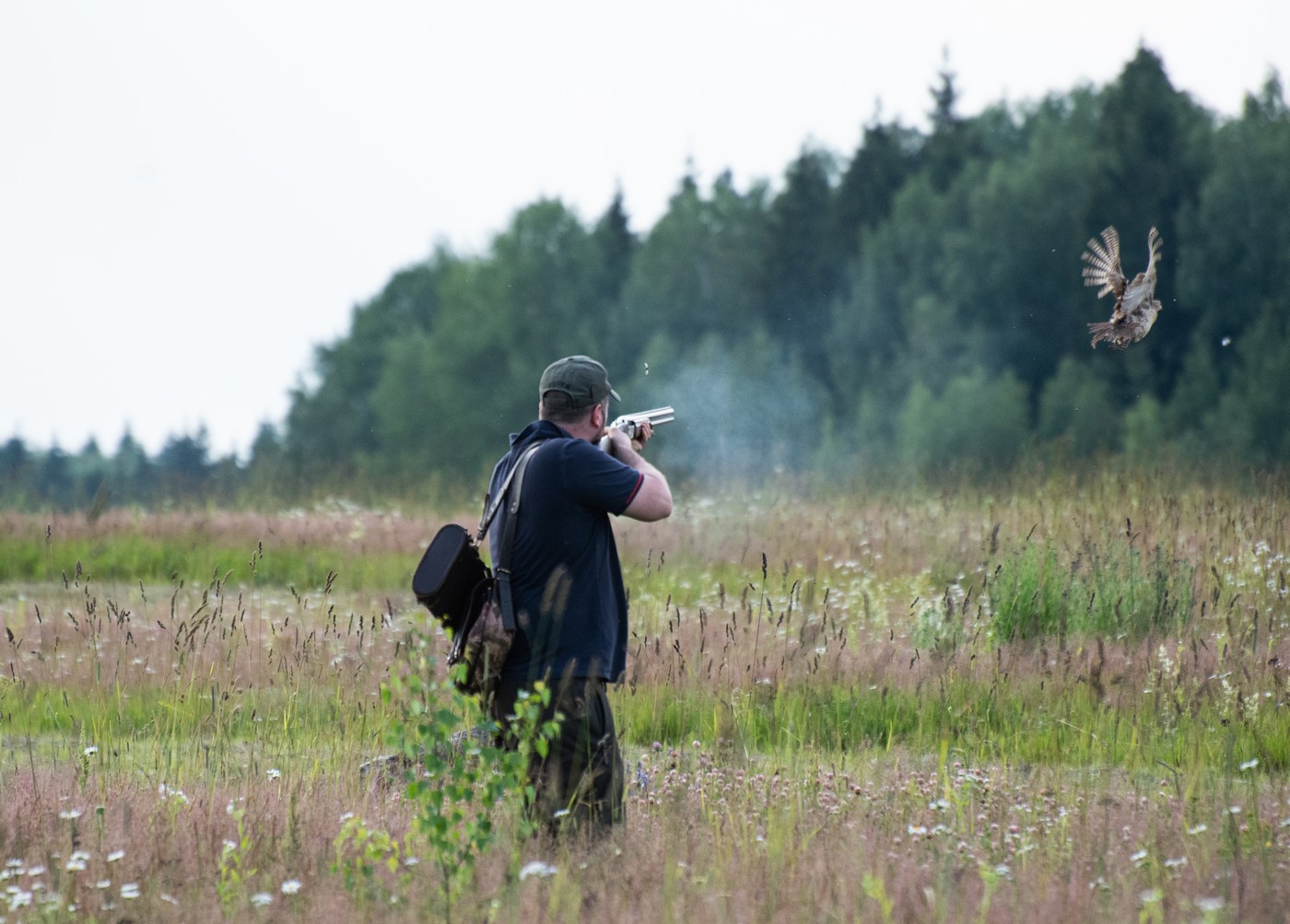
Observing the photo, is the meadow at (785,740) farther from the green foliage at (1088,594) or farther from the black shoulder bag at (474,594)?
the black shoulder bag at (474,594)

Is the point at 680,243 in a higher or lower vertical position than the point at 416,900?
higher

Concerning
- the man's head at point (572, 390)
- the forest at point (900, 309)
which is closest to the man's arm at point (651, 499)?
the man's head at point (572, 390)

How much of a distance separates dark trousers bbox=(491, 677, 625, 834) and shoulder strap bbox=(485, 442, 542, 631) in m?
0.26

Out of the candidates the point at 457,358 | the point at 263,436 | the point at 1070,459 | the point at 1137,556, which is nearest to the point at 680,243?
the point at 457,358

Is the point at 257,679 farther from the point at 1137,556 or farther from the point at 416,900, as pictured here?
the point at 1137,556

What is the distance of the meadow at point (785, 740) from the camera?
14.0ft

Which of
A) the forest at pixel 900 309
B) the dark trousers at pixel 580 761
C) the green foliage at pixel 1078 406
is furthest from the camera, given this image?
the green foliage at pixel 1078 406

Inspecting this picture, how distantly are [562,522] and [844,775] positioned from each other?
1704 mm

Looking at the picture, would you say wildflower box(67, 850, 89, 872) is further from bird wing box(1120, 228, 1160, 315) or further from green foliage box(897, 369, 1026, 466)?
green foliage box(897, 369, 1026, 466)

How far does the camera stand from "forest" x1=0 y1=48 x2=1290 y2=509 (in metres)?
32.9

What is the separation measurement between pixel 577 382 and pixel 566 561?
64 cm

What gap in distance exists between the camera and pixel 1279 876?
172 inches

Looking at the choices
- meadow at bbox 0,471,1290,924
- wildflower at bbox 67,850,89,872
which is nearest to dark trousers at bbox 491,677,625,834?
meadow at bbox 0,471,1290,924

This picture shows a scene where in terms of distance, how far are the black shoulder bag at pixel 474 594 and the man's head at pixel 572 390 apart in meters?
0.18
